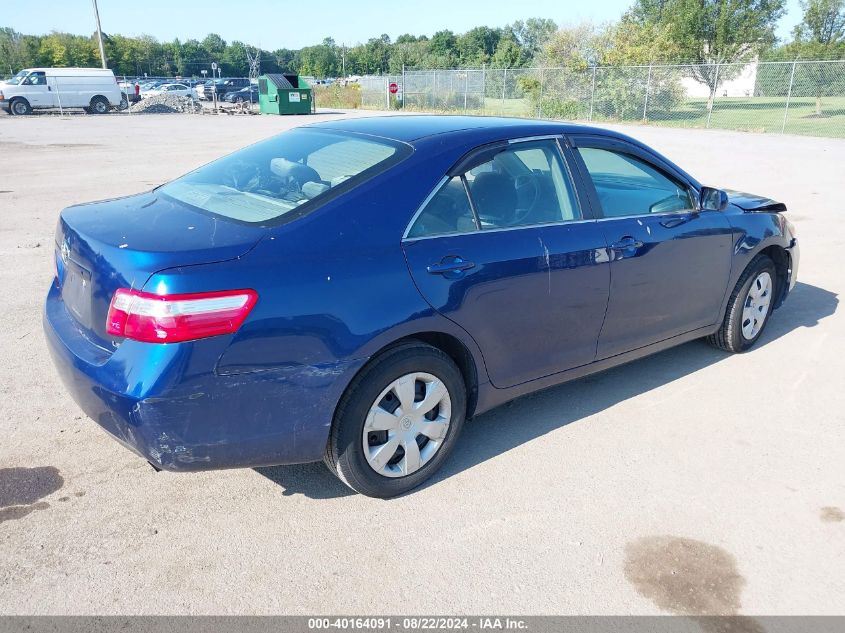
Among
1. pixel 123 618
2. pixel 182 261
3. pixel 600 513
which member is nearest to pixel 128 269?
pixel 182 261

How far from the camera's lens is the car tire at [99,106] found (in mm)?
35719

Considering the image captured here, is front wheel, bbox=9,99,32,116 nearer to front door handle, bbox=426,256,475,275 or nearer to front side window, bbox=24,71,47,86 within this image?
front side window, bbox=24,71,47,86

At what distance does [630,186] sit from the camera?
4.23m

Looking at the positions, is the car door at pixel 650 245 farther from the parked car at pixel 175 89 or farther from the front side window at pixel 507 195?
the parked car at pixel 175 89

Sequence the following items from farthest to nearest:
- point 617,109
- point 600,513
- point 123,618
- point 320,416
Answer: point 617,109 → point 600,513 → point 320,416 → point 123,618

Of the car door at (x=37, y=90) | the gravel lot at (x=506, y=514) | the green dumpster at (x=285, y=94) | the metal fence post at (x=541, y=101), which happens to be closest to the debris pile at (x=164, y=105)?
the car door at (x=37, y=90)

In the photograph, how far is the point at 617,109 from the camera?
30.2 meters

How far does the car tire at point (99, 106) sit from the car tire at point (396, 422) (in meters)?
38.4

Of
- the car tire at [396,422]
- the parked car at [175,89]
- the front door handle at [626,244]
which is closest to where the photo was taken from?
the car tire at [396,422]

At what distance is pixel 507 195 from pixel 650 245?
101cm

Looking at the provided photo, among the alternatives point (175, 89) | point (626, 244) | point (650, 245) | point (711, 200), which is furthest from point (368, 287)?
point (175, 89)

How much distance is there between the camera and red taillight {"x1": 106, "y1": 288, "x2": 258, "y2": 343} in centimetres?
250

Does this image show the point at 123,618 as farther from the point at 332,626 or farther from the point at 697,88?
the point at 697,88

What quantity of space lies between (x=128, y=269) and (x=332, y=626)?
1539 millimetres
